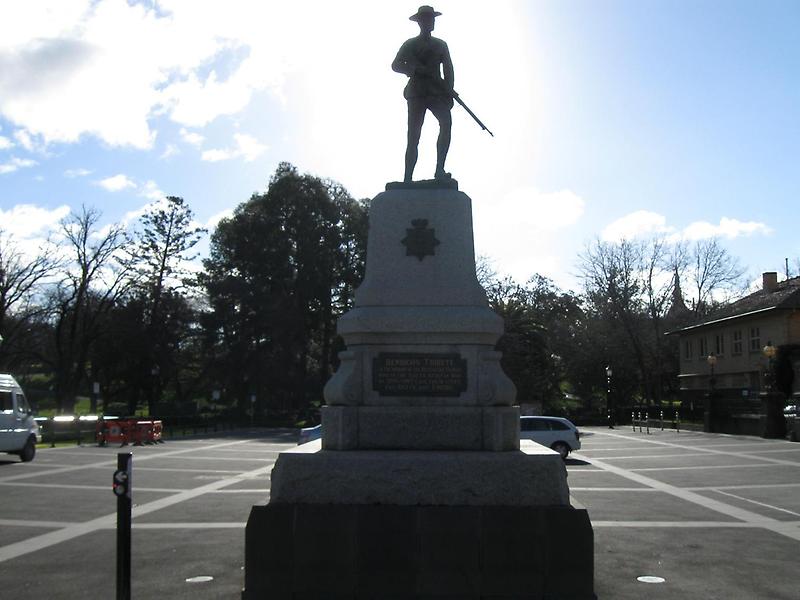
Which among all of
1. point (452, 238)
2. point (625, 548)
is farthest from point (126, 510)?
point (625, 548)

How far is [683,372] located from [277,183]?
36017mm

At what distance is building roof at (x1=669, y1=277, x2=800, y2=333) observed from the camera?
1716 inches

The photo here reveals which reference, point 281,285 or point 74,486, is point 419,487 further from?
point 281,285

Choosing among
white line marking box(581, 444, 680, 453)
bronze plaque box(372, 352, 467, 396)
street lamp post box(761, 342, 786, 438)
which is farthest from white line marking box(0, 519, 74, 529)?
street lamp post box(761, 342, 786, 438)

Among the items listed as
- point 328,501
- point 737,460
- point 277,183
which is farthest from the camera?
point 277,183

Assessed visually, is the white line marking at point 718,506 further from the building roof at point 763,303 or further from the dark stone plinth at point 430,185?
the building roof at point 763,303

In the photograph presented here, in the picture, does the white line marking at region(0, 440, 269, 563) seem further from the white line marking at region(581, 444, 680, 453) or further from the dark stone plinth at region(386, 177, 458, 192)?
the white line marking at region(581, 444, 680, 453)

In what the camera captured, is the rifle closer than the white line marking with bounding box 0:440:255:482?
Yes

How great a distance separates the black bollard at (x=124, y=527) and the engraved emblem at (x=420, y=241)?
3554 millimetres

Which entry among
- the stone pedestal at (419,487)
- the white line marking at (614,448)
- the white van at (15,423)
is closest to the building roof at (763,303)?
the white line marking at (614,448)

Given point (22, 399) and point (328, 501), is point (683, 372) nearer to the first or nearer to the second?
point (22, 399)

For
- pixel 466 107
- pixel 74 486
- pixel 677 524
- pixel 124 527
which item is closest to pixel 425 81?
pixel 466 107

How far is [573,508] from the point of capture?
6293mm

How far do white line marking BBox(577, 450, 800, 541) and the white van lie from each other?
1815 cm
